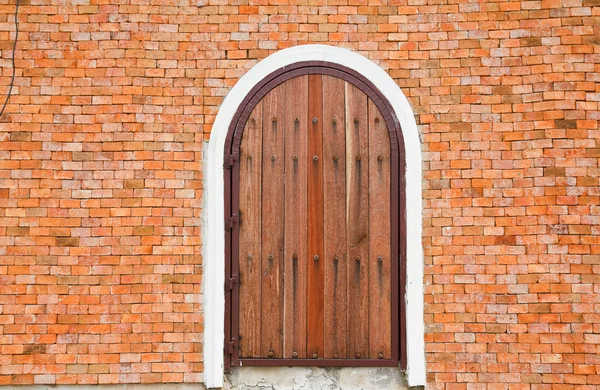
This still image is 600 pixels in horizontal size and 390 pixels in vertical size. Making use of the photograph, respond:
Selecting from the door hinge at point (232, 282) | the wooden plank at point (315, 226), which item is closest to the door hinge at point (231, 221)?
the door hinge at point (232, 282)

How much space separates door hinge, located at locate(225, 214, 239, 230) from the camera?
4969 mm

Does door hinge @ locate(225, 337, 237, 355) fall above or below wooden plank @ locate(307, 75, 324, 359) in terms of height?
below

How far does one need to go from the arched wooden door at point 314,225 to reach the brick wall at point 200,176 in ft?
0.87

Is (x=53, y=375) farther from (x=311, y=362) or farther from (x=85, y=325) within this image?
(x=311, y=362)

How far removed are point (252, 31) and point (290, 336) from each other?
2.22 metres

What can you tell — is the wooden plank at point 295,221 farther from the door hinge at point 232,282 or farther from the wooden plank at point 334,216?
the door hinge at point 232,282

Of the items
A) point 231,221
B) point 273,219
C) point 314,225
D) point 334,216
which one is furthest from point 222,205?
point 334,216

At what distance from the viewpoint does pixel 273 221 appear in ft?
16.4

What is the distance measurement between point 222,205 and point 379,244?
1.15m

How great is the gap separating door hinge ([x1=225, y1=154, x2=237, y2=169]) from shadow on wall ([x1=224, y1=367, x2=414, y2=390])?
57.4 inches

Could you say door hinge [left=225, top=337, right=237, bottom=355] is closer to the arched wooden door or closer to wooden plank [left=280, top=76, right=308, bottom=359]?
the arched wooden door

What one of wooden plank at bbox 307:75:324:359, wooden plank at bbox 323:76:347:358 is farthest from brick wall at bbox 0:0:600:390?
wooden plank at bbox 307:75:324:359

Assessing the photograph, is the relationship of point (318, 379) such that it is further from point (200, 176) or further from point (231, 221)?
point (200, 176)

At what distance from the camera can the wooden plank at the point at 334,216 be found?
493 centimetres
